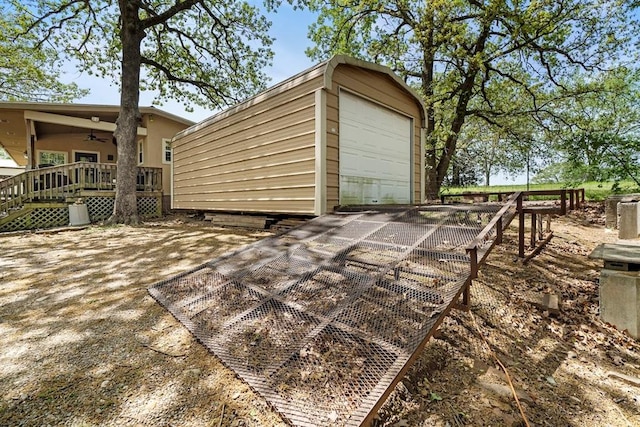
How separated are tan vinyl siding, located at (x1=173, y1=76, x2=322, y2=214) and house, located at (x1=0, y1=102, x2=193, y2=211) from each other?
358 cm

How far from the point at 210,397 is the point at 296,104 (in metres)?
4.55

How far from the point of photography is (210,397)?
64.6 inches

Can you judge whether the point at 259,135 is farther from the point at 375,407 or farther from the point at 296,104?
the point at 375,407

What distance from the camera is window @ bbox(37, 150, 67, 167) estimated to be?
12409 mm

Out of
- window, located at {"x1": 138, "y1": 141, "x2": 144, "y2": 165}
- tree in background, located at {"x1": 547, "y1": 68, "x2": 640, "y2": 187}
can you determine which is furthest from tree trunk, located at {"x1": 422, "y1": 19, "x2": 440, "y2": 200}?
window, located at {"x1": 138, "y1": 141, "x2": 144, "y2": 165}

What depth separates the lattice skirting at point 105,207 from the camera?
9453mm

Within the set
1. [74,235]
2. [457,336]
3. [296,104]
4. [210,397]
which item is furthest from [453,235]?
[74,235]

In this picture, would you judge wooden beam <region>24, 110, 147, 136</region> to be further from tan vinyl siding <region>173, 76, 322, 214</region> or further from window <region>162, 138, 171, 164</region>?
tan vinyl siding <region>173, 76, 322, 214</region>

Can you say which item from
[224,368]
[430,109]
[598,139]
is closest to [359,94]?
[224,368]

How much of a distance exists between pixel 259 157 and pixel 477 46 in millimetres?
8874

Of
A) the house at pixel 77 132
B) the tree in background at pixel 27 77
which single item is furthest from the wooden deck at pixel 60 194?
the tree in background at pixel 27 77

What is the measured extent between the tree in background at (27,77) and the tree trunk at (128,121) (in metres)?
9.06

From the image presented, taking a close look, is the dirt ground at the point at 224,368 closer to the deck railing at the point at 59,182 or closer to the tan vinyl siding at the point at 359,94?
the tan vinyl siding at the point at 359,94

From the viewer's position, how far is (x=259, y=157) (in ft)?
20.0
